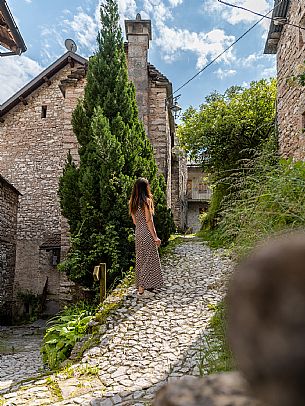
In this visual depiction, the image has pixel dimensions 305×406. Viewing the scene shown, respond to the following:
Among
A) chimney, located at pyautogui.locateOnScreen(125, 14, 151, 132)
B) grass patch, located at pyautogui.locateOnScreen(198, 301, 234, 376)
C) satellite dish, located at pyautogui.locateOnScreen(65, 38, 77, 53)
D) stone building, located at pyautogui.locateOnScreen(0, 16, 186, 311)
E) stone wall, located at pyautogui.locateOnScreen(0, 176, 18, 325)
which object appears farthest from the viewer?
stone building, located at pyautogui.locateOnScreen(0, 16, 186, 311)

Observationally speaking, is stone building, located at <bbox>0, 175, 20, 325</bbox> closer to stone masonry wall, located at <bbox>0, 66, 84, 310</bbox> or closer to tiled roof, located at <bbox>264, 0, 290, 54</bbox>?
stone masonry wall, located at <bbox>0, 66, 84, 310</bbox>

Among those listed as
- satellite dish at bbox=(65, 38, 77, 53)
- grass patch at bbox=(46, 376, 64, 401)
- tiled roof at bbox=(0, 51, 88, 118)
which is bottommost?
grass patch at bbox=(46, 376, 64, 401)

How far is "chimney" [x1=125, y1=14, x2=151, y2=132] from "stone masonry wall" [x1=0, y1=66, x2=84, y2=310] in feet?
13.6

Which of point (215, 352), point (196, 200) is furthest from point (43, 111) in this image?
point (215, 352)

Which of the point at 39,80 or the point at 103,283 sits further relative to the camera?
the point at 39,80

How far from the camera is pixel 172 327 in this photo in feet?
15.2

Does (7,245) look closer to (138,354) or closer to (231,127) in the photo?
(231,127)

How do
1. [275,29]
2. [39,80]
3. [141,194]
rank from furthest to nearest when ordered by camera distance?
[39,80] < [275,29] < [141,194]

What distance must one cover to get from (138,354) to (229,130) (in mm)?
9069

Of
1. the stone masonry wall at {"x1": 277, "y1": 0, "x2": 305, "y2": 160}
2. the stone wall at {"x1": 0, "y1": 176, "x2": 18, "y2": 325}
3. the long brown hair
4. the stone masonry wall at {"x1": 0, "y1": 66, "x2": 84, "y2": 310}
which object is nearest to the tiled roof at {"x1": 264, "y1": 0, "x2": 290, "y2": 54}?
the stone masonry wall at {"x1": 277, "y1": 0, "x2": 305, "y2": 160}

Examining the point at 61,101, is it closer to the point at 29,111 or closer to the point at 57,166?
the point at 29,111

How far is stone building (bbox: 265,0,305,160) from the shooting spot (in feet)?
26.0

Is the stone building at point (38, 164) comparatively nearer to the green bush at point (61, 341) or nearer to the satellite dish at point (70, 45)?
the satellite dish at point (70, 45)

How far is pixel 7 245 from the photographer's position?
13.4 meters
